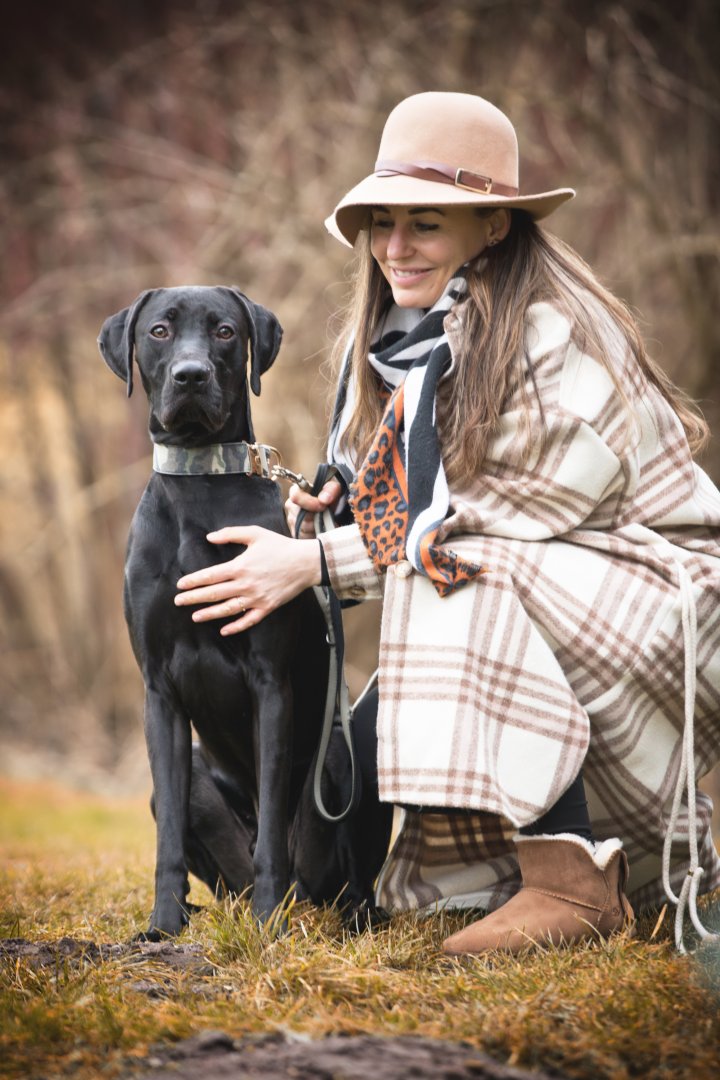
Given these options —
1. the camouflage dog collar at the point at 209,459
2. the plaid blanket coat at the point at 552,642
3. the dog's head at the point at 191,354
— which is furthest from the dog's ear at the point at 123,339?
the plaid blanket coat at the point at 552,642

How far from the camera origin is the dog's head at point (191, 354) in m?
2.51

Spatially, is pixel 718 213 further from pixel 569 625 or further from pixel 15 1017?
pixel 15 1017

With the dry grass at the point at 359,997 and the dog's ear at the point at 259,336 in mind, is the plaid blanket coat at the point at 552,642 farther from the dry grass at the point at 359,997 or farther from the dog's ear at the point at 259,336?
the dog's ear at the point at 259,336

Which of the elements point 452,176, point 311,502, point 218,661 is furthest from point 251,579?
point 452,176

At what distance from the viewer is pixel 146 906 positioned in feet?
9.07

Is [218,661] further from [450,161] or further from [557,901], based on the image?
[450,161]

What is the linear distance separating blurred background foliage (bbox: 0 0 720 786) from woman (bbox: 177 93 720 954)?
89.0 inches

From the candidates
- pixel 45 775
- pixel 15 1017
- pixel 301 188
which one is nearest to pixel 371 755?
pixel 15 1017

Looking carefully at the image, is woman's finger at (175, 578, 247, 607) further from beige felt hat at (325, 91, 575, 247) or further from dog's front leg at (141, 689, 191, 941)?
beige felt hat at (325, 91, 575, 247)

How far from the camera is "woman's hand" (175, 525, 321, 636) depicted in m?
2.39

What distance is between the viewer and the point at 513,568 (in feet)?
7.70

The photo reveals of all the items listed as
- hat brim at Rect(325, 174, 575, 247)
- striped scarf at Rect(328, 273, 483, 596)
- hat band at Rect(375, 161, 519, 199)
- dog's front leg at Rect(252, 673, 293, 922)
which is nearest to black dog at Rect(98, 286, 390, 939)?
dog's front leg at Rect(252, 673, 293, 922)

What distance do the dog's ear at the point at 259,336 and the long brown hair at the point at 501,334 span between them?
20 cm

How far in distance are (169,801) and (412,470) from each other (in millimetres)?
860
